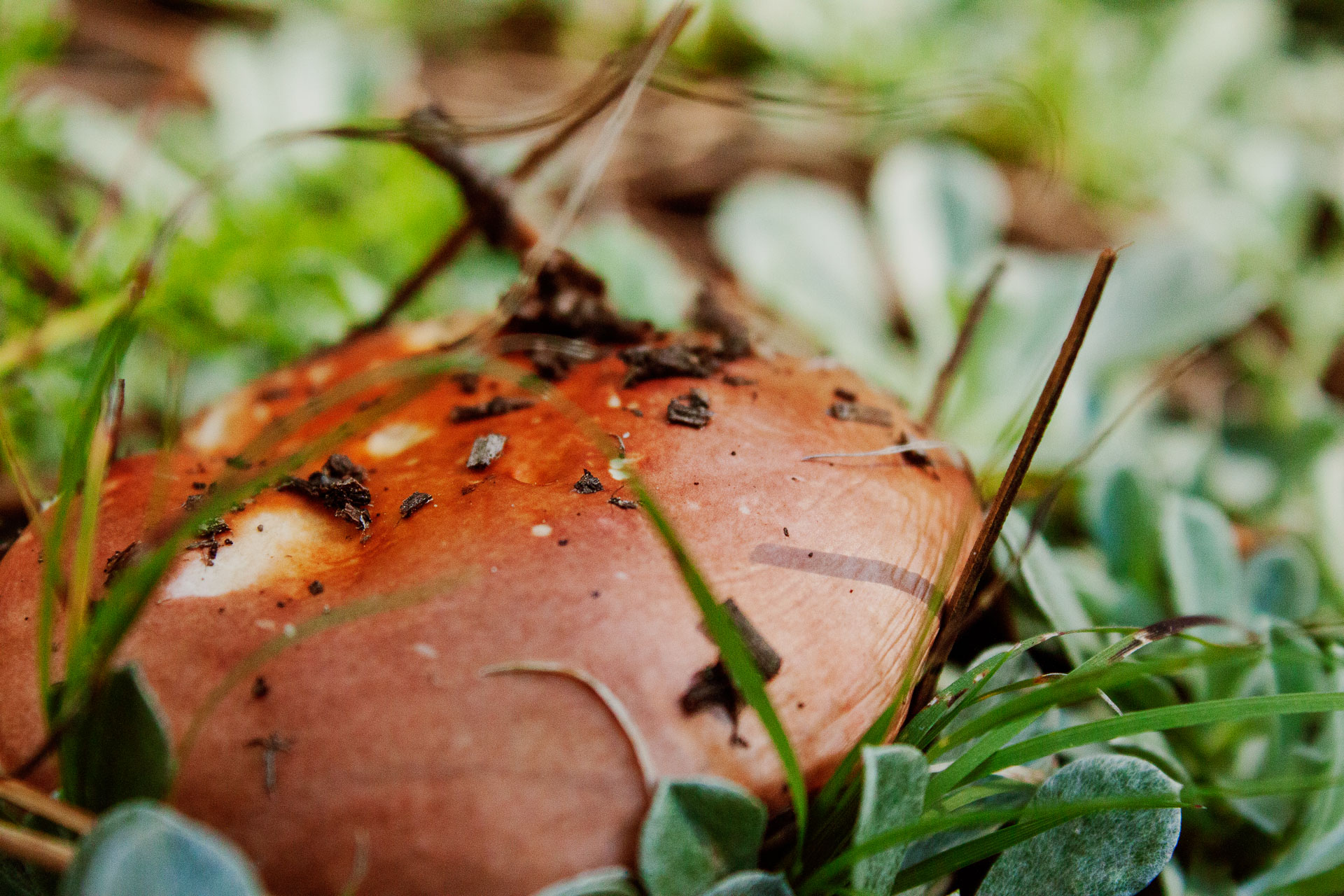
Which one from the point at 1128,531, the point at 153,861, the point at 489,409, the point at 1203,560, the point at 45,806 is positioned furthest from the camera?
the point at 1128,531

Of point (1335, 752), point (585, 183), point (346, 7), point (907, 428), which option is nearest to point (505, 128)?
point (585, 183)

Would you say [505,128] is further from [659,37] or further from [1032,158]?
[1032,158]

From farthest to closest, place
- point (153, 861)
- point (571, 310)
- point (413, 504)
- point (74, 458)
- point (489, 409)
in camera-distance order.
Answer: point (571, 310) → point (489, 409) → point (413, 504) → point (74, 458) → point (153, 861)

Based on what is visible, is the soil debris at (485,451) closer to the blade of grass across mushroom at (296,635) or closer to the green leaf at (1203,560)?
the blade of grass across mushroom at (296,635)

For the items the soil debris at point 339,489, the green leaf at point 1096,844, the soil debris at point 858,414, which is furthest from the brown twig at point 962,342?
the soil debris at point 339,489

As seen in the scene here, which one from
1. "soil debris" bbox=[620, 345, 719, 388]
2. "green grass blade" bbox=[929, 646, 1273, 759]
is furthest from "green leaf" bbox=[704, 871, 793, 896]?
"soil debris" bbox=[620, 345, 719, 388]

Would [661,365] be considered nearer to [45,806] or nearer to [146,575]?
[146,575]

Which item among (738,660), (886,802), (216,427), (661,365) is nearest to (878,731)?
(886,802)
